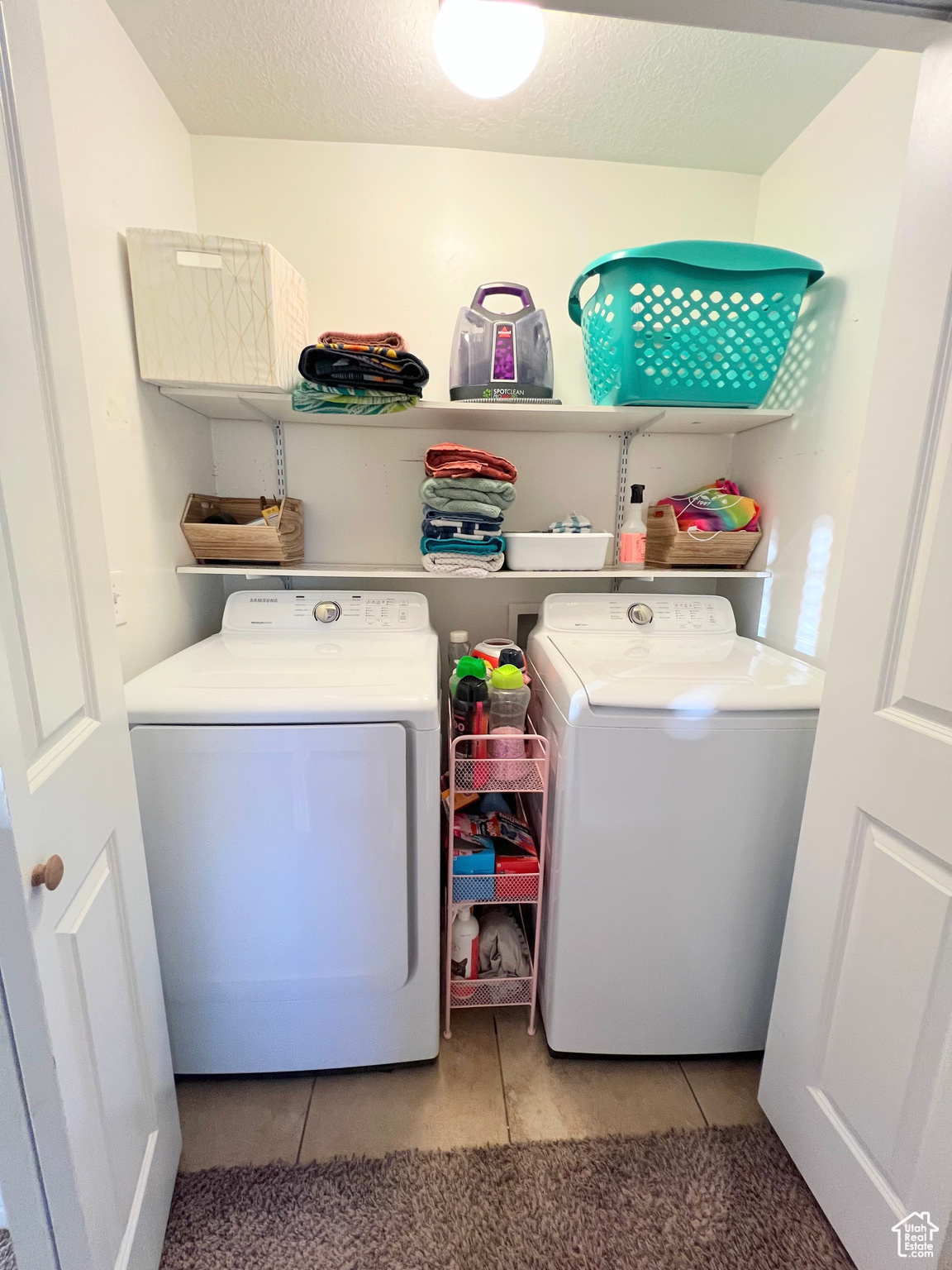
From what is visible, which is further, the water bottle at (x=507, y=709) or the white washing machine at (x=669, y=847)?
the water bottle at (x=507, y=709)

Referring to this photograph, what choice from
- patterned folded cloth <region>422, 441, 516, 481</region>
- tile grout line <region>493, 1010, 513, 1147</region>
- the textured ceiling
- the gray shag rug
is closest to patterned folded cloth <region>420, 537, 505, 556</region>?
patterned folded cloth <region>422, 441, 516, 481</region>

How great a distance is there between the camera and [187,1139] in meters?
1.17

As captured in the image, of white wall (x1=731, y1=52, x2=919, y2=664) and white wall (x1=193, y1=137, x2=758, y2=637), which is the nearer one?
white wall (x1=731, y1=52, x2=919, y2=664)

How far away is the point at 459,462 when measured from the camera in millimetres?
1484

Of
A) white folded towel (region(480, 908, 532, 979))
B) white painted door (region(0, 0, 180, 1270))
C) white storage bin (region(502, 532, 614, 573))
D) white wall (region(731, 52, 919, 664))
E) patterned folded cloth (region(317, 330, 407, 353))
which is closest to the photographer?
white painted door (region(0, 0, 180, 1270))

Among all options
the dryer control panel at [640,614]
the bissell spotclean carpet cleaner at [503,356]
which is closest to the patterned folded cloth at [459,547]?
the dryer control panel at [640,614]

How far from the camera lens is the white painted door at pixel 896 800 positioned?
801 mm

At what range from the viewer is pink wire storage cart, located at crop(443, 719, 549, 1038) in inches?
50.6

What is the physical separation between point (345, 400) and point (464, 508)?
41 centimetres

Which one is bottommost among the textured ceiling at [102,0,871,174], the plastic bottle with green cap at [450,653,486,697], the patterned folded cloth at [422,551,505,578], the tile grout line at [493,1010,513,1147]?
the tile grout line at [493,1010,513,1147]

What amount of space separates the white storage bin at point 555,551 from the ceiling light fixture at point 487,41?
1.04 metres

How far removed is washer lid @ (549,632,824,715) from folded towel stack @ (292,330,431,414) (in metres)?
0.81

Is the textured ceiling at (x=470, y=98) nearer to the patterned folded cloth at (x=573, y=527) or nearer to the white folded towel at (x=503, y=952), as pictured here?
the patterned folded cloth at (x=573, y=527)

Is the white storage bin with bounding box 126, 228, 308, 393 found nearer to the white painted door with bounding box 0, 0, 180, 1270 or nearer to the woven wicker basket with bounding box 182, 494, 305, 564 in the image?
the woven wicker basket with bounding box 182, 494, 305, 564
